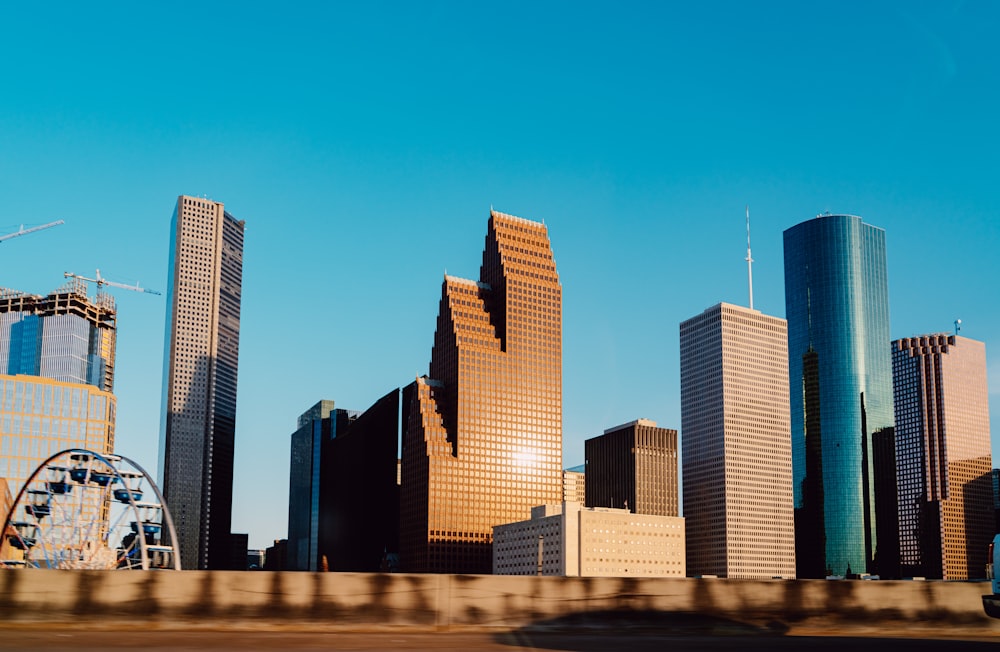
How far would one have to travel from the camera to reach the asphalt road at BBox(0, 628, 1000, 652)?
1639 cm

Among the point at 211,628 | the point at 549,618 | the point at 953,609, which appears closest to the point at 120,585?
the point at 211,628

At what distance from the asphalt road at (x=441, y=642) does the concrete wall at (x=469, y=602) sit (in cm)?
69

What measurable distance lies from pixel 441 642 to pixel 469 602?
9.77 ft

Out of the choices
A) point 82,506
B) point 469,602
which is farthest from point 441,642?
point 82,506

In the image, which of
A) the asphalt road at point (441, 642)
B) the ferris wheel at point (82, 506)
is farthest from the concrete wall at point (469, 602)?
the ferris wheel at point (82, 506)

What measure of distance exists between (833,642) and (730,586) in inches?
114

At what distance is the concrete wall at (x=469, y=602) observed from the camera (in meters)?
19.3

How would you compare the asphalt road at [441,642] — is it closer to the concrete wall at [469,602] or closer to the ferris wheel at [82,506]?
the concrete wall at [469,602]

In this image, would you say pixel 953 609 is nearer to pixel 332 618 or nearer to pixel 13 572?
pixel 332 618

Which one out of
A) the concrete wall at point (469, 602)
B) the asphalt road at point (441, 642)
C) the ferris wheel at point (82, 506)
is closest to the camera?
the asphalt road at point (441, 642)

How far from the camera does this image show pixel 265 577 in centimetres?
2012

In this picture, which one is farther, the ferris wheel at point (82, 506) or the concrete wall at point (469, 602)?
the ferris wheel at point (82, 506)

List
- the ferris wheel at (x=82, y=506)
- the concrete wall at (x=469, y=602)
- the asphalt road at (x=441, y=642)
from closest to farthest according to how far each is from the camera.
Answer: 1. the asphalt road at (x=441, y=642)
2. the concrete wall at (x=469, y=602)
3. the ferris wheel at (x=82, y=506)

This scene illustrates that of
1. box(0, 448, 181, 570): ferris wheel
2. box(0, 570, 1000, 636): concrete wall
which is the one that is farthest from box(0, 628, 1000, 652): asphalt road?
box(0, 448, 181, 570): ferris wheel
